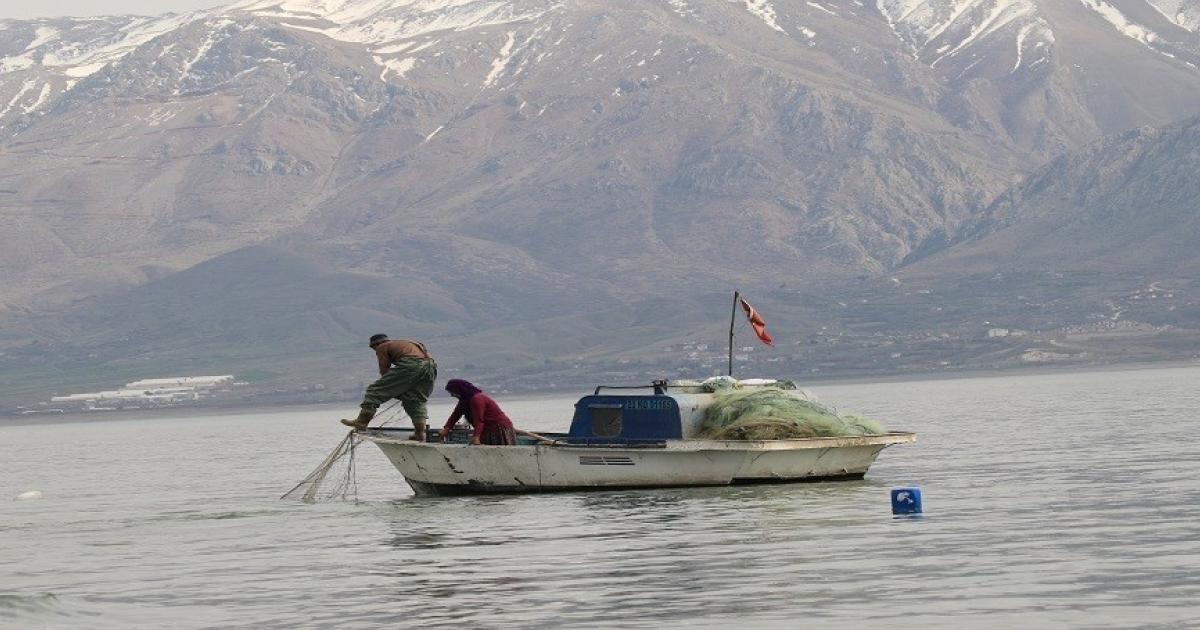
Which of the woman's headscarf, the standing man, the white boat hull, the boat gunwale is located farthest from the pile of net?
the standing man

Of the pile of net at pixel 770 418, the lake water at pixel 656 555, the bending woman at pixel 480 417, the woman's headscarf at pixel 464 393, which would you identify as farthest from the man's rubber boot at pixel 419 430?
the pile of net at pixel 770 418

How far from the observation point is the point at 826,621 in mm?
34562

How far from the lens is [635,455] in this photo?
208 feet

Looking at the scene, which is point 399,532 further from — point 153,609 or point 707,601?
point 707,601

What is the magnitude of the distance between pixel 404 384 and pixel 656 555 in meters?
20.8

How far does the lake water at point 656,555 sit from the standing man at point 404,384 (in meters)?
2.64

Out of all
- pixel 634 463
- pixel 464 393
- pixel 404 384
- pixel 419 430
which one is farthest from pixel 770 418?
pixel 404 384

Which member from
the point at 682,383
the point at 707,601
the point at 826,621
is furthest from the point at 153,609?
the point at 682,383

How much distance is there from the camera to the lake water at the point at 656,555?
3653 centimetres

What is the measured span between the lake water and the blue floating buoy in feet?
3.14

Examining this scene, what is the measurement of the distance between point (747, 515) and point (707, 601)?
16563 millimetres

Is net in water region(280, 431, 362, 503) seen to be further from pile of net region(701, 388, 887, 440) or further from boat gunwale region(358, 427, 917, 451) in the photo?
pile of net region(701, 388, 887, 440)

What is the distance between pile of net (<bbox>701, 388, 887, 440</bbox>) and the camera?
63.0m

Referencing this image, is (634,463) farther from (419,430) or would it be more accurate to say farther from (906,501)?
(906,501)
